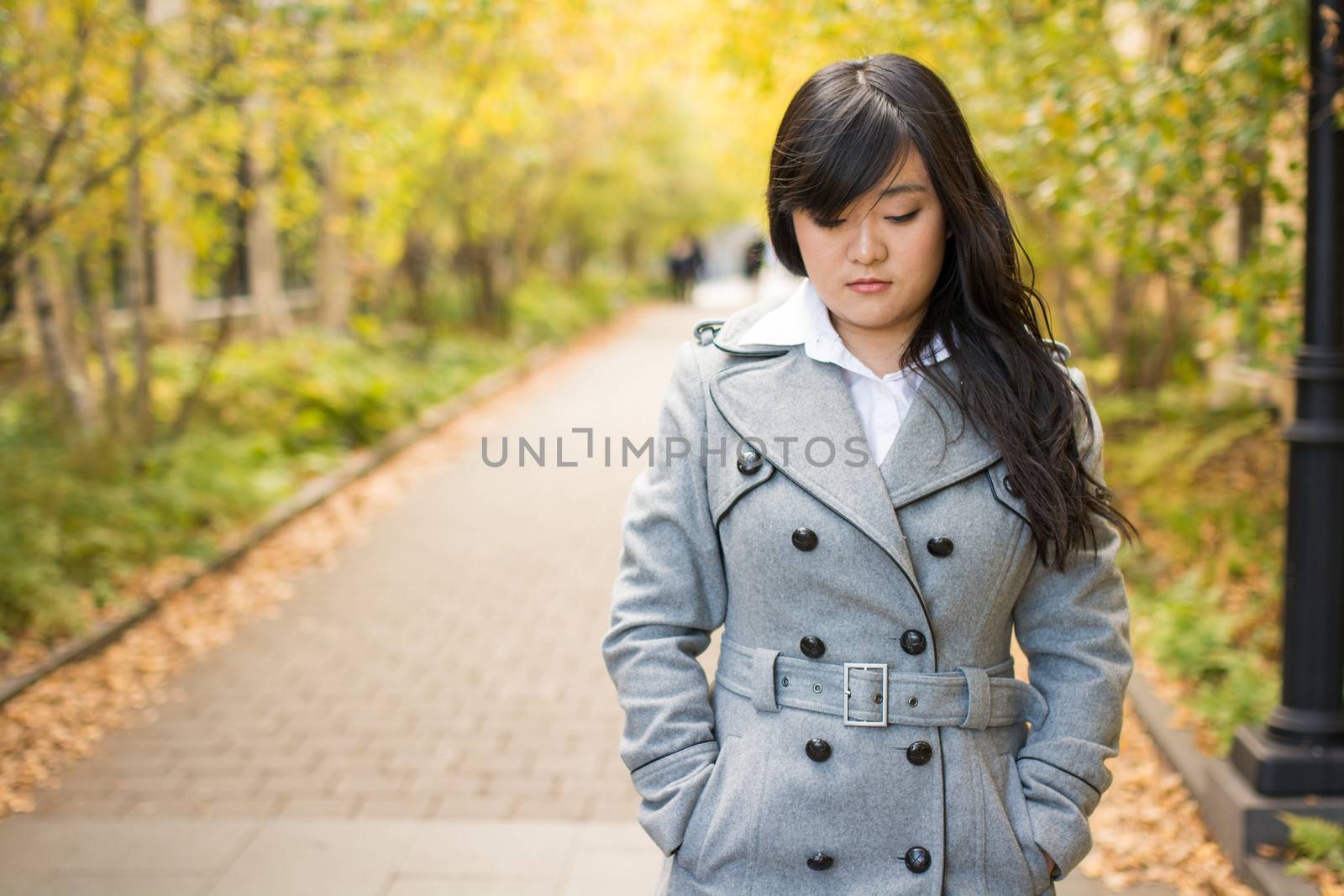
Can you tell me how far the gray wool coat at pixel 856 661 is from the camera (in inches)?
77.6

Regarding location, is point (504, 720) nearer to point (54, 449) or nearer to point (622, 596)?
point (622, 596)

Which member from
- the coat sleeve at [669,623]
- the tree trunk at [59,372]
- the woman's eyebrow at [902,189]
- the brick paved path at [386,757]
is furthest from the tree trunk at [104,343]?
the woman's eyebrow at [902,189]

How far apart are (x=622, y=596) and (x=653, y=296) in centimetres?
4312

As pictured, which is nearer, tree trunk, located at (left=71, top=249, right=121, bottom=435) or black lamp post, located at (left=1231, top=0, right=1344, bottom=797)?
black lamp post, located at (left=1231, top=0, right=1344, bottom=797)

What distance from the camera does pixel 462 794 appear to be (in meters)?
4.93

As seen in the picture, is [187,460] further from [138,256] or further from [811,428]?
[811,428]

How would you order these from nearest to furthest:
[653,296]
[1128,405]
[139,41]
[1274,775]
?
1. [1274,775]
2. [139,41]
3. [1128,405]
4. [653,296]

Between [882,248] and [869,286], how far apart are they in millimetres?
66

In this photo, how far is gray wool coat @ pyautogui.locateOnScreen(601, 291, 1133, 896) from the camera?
197 centimetres

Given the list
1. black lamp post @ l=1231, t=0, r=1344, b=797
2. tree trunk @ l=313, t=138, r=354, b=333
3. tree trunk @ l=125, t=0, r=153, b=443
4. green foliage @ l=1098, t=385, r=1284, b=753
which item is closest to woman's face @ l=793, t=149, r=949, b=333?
black lamp post @ l=1231, t=0, r=1344, b=797

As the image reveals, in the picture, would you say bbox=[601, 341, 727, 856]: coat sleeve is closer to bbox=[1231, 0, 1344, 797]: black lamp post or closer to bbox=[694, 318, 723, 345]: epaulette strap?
bbox=[694, 318, 723, 345]: epaulette strap

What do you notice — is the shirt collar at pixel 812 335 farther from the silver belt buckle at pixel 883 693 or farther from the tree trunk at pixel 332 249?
the tree trunk at pixel 332 249

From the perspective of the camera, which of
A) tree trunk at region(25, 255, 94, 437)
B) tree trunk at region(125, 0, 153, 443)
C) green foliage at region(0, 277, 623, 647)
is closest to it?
green foliage at region(0, 277, 623, 647)

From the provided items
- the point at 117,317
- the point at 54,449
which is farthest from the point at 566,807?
the point at 117,317
